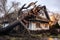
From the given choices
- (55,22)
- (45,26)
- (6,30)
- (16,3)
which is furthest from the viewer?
(16,3)

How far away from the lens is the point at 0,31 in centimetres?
2720

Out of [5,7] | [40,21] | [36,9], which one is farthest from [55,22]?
[5,7]

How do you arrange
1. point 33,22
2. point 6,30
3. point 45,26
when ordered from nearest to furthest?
point 6,30, point 33,22, point 45,26

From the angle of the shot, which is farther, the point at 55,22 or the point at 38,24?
the point at 38,24

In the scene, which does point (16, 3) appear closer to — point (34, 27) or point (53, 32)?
point (34, 27)

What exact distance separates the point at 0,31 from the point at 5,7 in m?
30.1

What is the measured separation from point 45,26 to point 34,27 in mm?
4137

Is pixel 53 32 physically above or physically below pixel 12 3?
below

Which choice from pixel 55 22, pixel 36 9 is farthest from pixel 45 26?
pixel 36 9

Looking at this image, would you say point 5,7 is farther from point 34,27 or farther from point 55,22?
point 55,22

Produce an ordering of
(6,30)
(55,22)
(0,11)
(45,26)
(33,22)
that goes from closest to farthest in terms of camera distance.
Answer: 1. (6,30)
2. (55,22)
3. (33,22)
4. (45,26)
5. (0,11)

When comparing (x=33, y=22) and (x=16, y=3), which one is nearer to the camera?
(x=33, y=22)

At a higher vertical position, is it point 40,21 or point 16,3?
point 16,3

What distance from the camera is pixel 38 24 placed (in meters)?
46.1
